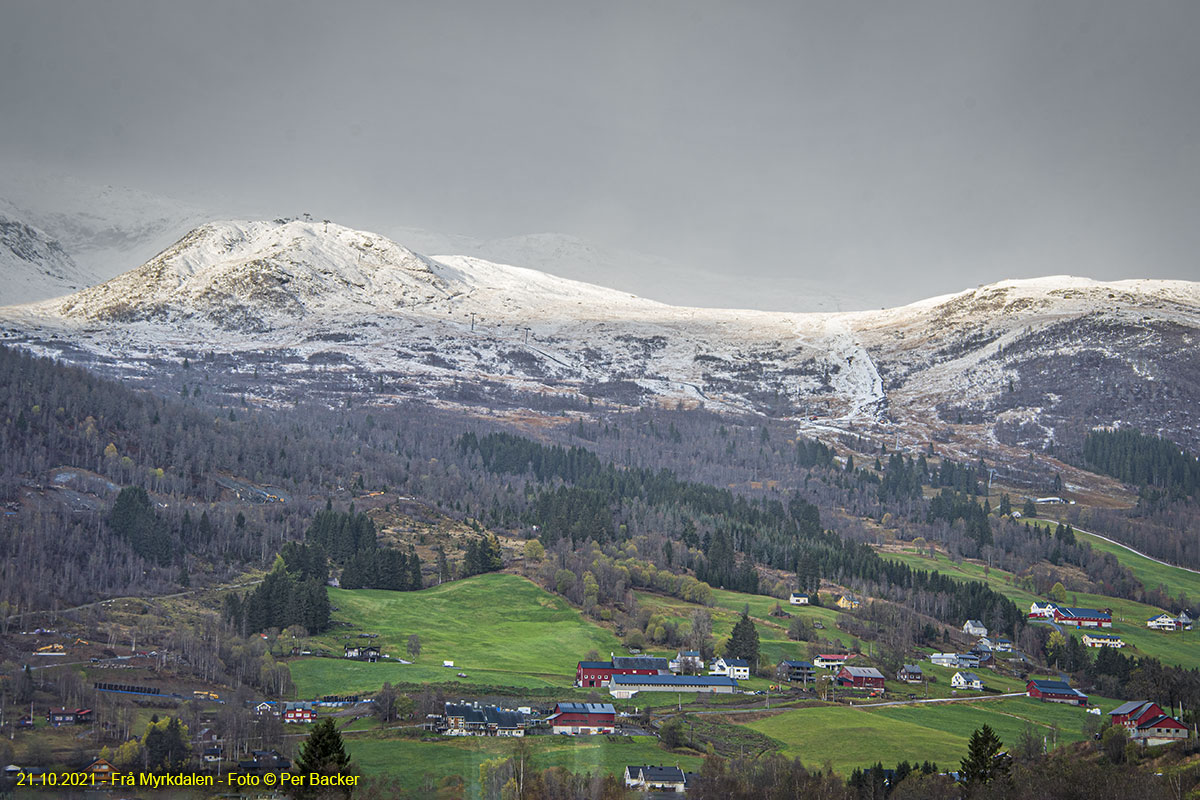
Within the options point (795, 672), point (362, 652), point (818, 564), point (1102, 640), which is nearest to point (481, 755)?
point (362, 652)

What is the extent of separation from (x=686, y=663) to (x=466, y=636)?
83.9ft

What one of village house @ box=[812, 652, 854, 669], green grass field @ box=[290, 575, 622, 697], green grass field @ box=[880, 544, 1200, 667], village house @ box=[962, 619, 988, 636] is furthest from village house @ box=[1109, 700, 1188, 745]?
village house @ box=[962, 619, 988, 636]

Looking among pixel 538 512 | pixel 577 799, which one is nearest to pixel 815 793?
pixel 577 799

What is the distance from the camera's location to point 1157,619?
160875mm

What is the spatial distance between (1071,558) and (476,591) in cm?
10875

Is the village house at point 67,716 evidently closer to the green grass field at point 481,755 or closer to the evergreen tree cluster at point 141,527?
the green grass field at point 481,755

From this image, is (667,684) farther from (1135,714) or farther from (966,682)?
(1135,714)

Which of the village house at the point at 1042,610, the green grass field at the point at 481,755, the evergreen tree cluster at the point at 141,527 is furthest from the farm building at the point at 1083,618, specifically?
the evergreen tree cluster at the point at 141,527

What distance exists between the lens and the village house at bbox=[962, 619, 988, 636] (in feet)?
486

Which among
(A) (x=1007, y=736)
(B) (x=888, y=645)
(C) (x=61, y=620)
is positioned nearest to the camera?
(A) (x=1007, y=736)

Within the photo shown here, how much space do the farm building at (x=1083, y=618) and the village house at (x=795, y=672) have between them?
54.6m

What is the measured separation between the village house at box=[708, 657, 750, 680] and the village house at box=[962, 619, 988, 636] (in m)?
45.7

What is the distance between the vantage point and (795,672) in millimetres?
117438

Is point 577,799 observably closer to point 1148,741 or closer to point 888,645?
point 1148,741
